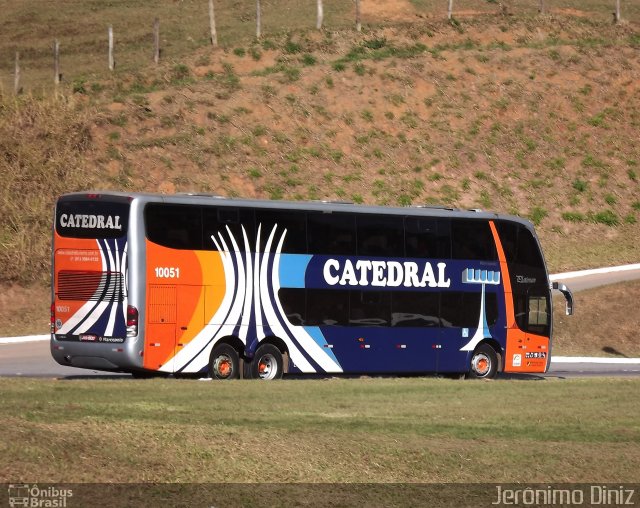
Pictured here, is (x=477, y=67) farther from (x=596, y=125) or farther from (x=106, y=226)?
(x=106, y=226)

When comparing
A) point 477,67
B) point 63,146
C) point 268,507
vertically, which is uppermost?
point 477,67

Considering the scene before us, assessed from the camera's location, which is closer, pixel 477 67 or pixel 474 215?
Answer: pixel 474 215

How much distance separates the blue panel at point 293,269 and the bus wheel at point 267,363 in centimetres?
146

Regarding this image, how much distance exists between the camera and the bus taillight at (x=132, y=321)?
2543 centimetres

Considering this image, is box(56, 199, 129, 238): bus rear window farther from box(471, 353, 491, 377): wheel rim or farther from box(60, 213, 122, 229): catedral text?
box(471, 353, 491, 377): wheel rim

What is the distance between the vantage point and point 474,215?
100ft

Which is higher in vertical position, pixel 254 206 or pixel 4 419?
pixel 254 206

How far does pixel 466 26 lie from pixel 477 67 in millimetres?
4375

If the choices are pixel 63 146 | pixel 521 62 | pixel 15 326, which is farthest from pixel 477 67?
pixel 15 326

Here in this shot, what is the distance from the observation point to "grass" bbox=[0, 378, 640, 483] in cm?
1330

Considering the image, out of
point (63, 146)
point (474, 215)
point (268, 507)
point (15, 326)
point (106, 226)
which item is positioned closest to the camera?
point (268, 507)

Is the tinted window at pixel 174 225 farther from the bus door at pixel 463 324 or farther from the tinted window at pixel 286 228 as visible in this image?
the bus door at pixel 463 324

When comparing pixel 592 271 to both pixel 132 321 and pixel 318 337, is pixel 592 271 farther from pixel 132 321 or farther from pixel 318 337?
pixel 132 321

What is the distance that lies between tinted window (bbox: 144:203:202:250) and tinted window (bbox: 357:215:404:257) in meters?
4.17
